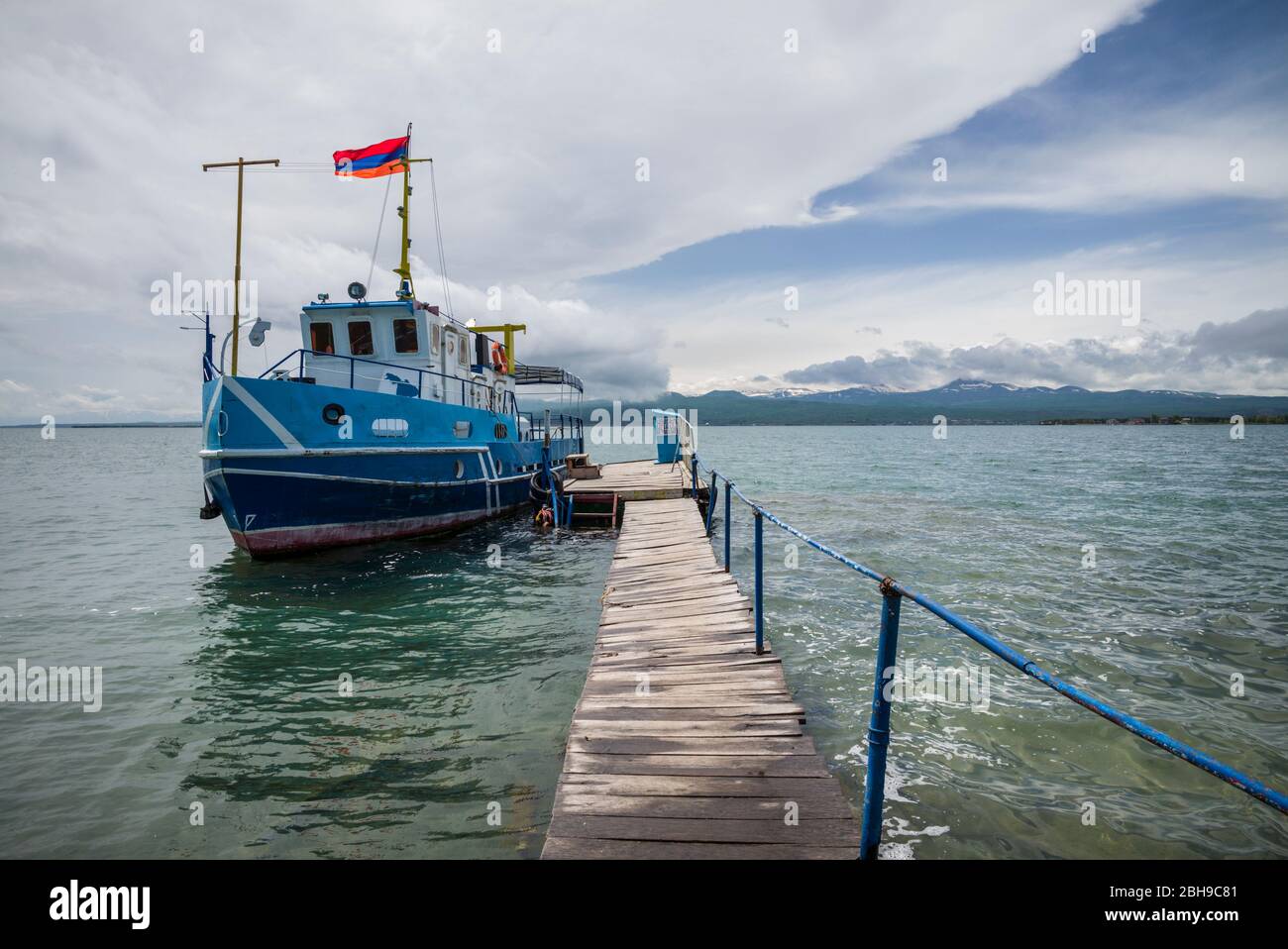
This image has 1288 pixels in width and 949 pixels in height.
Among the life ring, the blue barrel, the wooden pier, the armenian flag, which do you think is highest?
the armenian flag

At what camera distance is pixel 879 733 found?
9.29 ft

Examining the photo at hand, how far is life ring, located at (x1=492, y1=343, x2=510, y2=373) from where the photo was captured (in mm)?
19766

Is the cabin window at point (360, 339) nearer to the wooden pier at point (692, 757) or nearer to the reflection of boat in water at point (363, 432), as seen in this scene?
the reflection of boat in water at point (363, 432)

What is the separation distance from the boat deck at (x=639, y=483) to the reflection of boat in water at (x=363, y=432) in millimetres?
1744

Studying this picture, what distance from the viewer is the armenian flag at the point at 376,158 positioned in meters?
15.1

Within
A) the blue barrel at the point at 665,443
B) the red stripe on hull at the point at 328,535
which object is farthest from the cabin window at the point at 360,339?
the blue barrel at the point at 665,443

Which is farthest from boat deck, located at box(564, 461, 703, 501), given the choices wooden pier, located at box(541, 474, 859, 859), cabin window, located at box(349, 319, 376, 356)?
wooden pier, located at box(541, 474, 859, 859)

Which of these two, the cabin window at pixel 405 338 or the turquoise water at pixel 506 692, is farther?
the cabin window at pixel 405 338

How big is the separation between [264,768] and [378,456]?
27.6ft

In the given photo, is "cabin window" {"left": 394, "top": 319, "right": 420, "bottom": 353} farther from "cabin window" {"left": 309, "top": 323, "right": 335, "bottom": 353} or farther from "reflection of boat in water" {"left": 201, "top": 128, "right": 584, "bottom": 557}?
"cabin window" {"left": 309, "top": 323, "right": 335, "bottom": 353}

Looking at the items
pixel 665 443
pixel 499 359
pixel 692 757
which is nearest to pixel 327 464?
pixel 499 359

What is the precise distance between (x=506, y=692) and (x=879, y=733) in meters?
4.63

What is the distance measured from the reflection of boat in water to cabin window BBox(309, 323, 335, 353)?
0.08ft
